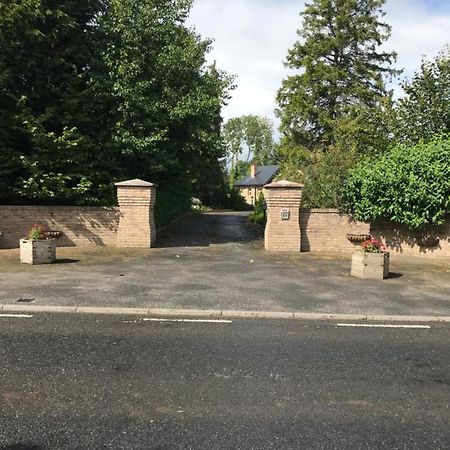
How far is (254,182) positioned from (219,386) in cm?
7924

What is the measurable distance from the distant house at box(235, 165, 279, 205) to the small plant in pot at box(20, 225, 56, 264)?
6789 cm

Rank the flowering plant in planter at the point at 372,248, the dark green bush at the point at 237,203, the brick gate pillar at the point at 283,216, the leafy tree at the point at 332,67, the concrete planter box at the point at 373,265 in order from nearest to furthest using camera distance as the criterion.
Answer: the concrete planter box at the point at 373,265
the flowering plant in planter at the point at 372,248
the brick gate pillar at the point at 283,216
the leafy tree at the point at 332,67
the dark green bush at the point at 237,203

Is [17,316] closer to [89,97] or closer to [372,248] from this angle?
[372,248]

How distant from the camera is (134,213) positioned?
16094 mm

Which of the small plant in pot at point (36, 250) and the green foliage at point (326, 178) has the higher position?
the green foliage at point (326, 178)

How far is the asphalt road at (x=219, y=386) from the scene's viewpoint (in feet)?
13.1

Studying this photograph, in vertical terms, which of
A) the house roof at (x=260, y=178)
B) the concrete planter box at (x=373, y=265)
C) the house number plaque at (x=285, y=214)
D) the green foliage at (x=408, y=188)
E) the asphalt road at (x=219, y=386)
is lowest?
the asphalt road at (x=219, y=386)

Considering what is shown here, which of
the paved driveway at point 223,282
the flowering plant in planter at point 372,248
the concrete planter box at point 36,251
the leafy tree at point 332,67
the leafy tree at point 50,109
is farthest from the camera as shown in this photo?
the leafy tree at point 332,67

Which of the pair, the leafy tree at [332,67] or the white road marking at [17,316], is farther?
the leafy tree at [332,67]

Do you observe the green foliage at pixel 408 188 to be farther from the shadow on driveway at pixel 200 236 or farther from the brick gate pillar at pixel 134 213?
the brick gate pillar at pixel 134 213

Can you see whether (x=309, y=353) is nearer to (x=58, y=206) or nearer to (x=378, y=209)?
(x=378, y=209)

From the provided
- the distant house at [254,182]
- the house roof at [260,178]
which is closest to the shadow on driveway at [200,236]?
the distant house at [254,182]

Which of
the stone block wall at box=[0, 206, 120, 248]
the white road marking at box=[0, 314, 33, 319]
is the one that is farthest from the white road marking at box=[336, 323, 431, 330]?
the stone block wall at box=[0, 206, 120, 248]

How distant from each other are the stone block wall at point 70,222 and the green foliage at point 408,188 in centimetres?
823
